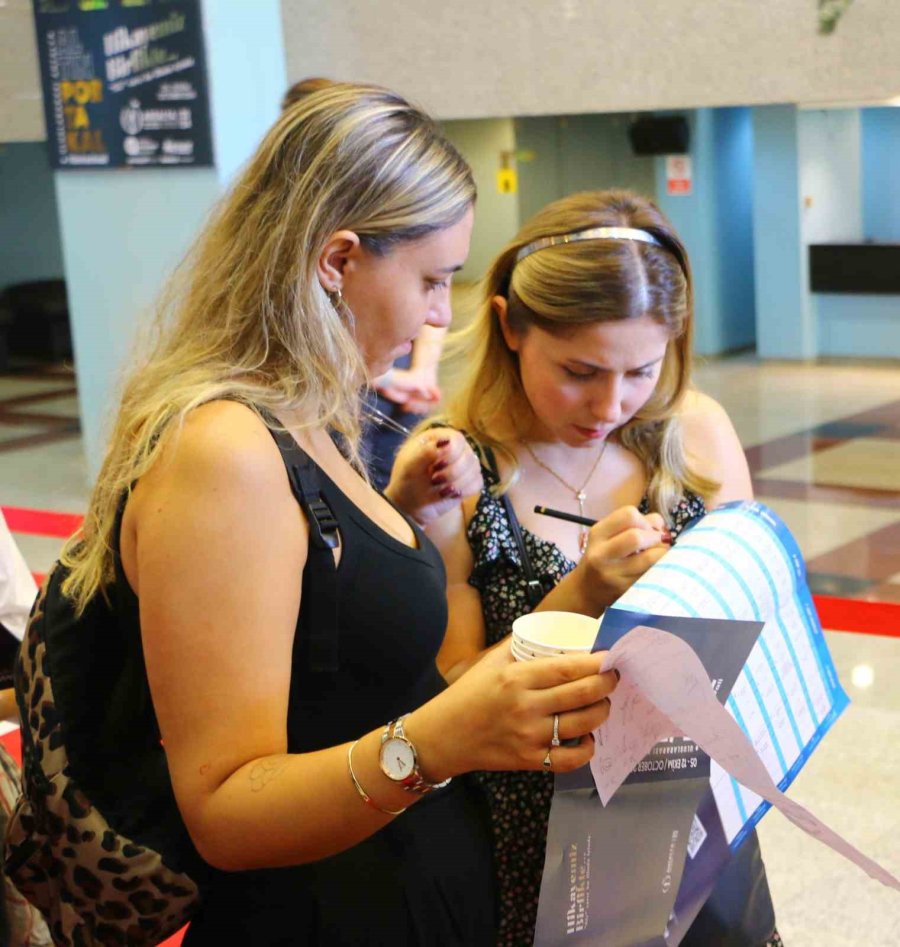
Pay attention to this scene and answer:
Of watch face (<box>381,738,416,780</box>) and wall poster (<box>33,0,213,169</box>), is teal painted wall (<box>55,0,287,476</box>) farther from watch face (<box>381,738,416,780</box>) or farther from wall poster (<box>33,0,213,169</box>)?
watch face (<box>381,738,416,780</box>)

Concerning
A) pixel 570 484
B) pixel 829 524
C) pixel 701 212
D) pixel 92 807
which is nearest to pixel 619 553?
pixel 570 484

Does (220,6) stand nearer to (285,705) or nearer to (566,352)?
(566,352)

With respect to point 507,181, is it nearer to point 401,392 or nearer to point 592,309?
point 401,392

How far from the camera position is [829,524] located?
20.0 feet


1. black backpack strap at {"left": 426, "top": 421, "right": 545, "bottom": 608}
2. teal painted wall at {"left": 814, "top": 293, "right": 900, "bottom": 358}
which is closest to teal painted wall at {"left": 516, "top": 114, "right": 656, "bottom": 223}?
teal painted wall at {"left": 814, "top": 293, "right": 900, "bottom": 358}

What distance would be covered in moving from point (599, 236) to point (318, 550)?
794 mm

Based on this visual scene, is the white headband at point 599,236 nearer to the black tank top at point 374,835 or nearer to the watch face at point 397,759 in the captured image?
the black tank top at point 374,835

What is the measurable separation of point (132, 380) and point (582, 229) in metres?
0.71

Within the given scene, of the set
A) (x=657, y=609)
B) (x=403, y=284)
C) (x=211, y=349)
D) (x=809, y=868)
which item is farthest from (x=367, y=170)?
(x=809, y=868)

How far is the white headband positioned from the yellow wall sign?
460 inches

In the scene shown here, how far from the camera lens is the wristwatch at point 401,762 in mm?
1142

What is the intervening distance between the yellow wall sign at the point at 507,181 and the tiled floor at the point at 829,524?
3346 millimetres

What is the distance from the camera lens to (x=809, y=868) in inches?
121

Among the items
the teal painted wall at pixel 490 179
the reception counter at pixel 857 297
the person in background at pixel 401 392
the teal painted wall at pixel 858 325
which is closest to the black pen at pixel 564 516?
the person in background at pixel 401 392
